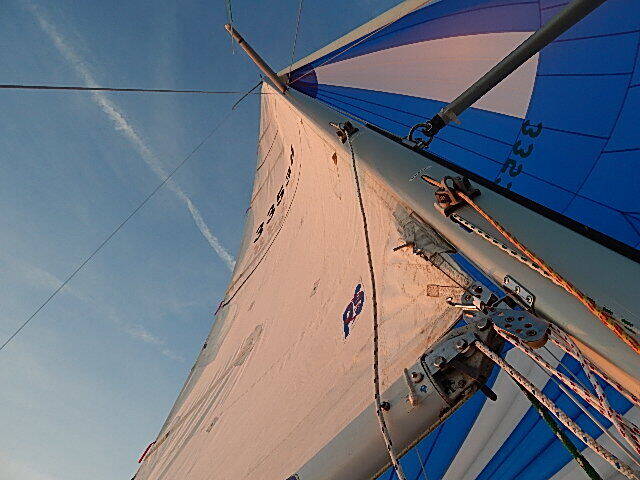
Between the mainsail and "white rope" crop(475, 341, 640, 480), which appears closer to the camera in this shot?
"white rope" crop(475, 341, 640, 480)

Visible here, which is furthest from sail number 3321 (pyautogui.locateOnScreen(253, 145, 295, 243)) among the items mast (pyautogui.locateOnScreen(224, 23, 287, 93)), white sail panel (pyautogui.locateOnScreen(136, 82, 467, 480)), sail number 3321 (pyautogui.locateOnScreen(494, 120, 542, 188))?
sail number 3321 (pyautogui.locateOnScreen(494, 120, 542, 188))

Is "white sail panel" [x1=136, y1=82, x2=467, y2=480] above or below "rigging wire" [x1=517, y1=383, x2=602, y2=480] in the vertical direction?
above

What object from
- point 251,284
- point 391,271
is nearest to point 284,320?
point 391,271

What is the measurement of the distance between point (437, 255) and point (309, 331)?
887 mm

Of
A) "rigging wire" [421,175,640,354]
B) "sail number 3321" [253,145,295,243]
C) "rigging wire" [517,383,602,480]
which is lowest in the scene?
"rigging wire" [517,383,602,480]

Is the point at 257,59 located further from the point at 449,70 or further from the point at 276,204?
the point at 449,70

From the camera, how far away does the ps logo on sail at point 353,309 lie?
1.52m

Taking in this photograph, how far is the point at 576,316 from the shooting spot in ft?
2.49

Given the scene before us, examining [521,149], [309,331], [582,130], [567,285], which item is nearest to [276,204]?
[309,331]

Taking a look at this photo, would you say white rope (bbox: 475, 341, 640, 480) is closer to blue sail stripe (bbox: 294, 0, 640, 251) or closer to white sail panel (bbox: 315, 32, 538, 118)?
blue sail stripe (bbox: 294, 0, 640, 251)

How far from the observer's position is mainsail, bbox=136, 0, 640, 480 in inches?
38.6

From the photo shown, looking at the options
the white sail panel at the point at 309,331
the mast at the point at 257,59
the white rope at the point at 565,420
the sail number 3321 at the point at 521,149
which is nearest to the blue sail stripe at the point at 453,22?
the sail number 3321 at the point at 521,149

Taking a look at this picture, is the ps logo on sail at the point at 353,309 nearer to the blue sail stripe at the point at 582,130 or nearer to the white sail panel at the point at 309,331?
the white sail panel at the point at 309,331

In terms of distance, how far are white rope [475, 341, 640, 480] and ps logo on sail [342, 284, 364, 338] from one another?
63 cm
